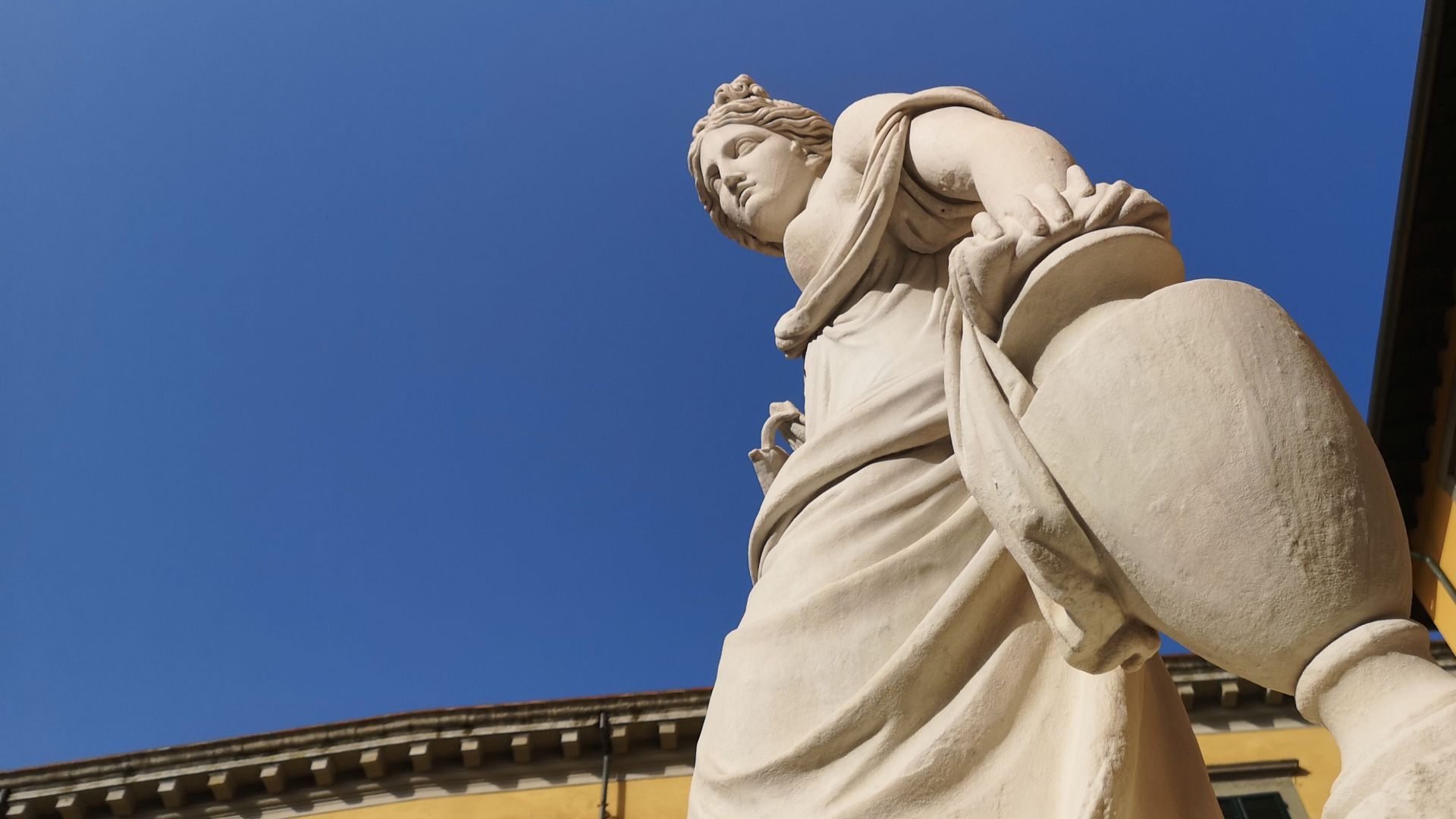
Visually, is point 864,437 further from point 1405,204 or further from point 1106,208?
point 1405,204

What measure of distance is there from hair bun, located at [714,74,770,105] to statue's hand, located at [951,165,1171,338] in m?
2.61

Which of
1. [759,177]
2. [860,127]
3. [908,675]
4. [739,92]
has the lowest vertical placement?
[908,675]

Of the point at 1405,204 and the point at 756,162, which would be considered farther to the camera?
the point at 1405,204

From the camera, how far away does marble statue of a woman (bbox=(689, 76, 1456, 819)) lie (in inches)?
58.6

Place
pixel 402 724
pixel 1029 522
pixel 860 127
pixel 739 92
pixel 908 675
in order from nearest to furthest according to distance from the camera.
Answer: pixel 1029 522
pixel 908 675
pixel 860 127
pixel 739 92
pixel 402 724

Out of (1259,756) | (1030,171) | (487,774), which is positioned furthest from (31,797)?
(1030,171)

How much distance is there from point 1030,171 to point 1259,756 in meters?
16.5

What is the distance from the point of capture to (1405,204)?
14148 mm

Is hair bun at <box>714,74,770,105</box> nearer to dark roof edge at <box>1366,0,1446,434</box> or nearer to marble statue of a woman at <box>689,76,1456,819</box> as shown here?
marble statue of a woman at <box>689,76,1456,819</box>

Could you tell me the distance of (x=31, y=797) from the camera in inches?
661

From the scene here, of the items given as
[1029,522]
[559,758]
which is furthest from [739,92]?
[559,758]

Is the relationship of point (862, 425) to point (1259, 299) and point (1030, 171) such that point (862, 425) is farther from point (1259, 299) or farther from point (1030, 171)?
point (1259, 299)

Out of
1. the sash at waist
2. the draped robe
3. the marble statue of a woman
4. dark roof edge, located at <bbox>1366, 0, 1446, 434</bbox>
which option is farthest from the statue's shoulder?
dark roof edge, located at <bbox>1366, 0, 1446, 434</bbox>

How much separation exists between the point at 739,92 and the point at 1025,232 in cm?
276
